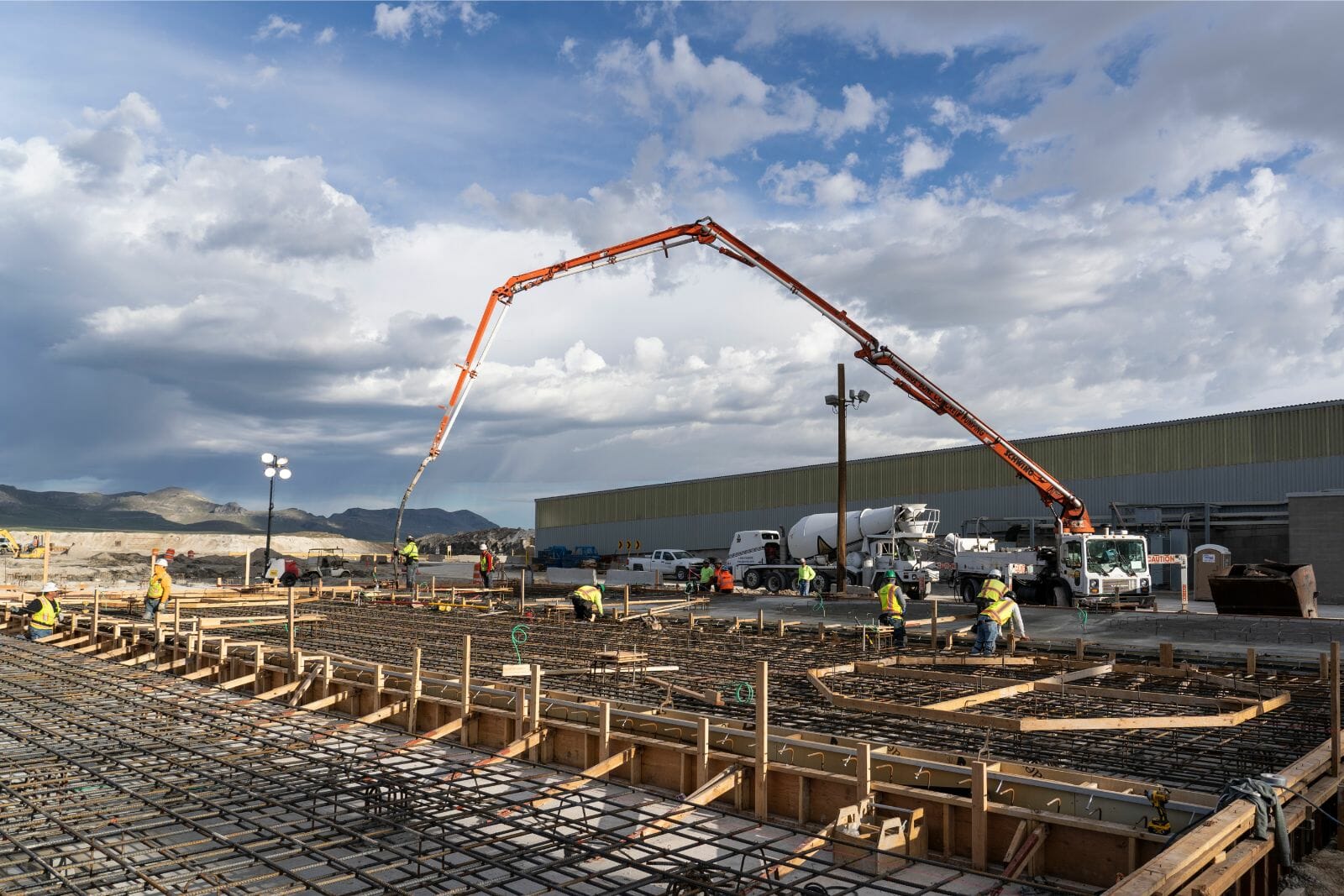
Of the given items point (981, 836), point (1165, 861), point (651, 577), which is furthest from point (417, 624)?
point (651, 577)

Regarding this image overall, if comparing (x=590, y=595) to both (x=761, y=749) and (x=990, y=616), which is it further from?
(x=761, y=749)

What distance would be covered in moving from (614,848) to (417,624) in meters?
15.8

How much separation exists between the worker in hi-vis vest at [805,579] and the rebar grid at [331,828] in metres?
21.7

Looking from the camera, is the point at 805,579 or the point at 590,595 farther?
the point at 805,579

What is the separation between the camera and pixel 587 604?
73.0 feet

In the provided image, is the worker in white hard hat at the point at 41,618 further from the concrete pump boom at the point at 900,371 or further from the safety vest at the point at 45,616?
the concrete pump boom at the point at 900,371

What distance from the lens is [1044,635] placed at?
2186cm

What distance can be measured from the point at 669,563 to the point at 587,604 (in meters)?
21.1

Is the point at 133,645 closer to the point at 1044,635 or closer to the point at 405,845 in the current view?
the point at 405,845

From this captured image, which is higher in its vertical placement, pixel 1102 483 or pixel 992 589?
pixel 1102 483

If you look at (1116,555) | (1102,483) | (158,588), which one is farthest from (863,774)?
(1102,483)

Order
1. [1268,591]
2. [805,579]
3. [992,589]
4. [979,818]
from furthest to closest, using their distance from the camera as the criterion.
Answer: [805,579], [1268,591], [992,589], [979,818]

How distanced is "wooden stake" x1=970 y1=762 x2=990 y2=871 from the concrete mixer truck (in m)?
22.8

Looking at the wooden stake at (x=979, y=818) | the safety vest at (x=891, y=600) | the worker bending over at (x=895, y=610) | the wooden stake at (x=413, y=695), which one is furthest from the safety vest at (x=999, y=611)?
the wooden stake at (x=413, y=695)
